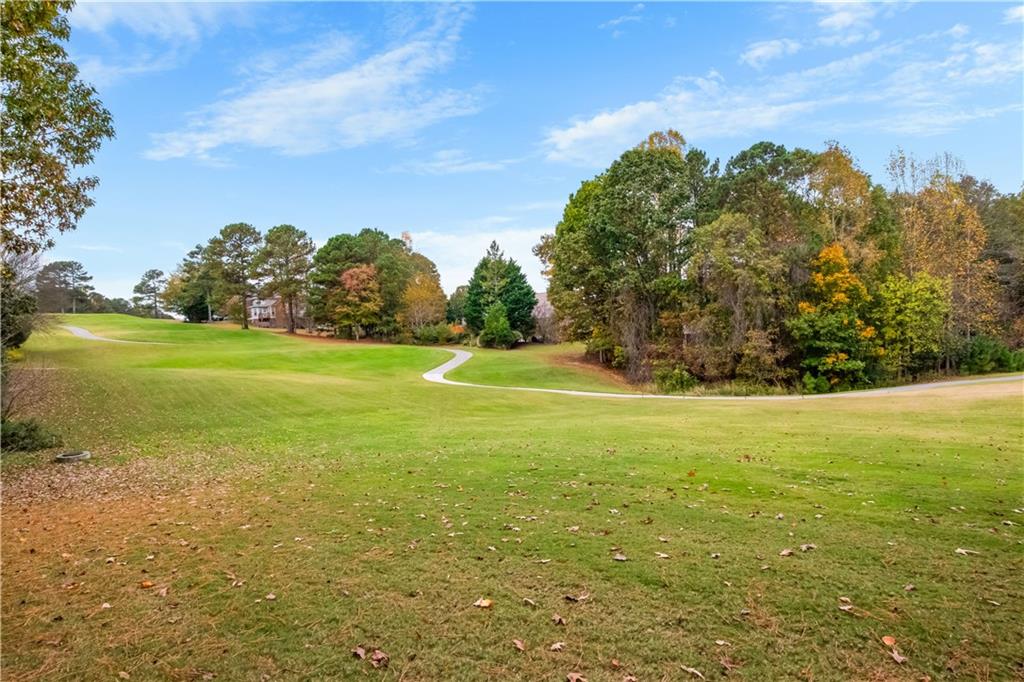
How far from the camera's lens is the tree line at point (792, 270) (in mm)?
28953

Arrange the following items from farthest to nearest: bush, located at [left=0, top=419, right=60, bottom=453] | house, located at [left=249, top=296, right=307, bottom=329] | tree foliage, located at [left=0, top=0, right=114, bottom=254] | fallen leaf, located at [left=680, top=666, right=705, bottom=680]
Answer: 1. house, located at [left=249, top=296, right=307, bottom=329]
2. bush, located at [left=0, top=419, right=60, bottom=453]
3. tree foliage, located at [left=0, top=0, right=114, bottom=254]
4. fallen leaf, located at [left=680, top=666, right=705, bottom=680]

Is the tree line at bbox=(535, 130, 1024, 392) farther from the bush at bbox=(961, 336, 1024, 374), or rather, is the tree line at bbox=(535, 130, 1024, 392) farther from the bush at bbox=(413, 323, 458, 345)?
the bush at bbox=(413, 323, 458, 345)

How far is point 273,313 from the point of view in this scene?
8225cm

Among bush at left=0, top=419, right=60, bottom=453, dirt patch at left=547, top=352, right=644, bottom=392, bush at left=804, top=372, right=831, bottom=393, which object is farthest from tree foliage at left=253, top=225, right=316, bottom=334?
bush at left=804, top=372, right=831, bottom=393

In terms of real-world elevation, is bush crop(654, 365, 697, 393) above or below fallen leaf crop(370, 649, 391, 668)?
below

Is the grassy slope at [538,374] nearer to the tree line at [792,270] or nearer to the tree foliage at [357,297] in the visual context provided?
the tree line at [792,270]

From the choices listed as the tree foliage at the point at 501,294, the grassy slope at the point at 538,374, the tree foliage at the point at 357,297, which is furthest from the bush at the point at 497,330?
the tree foliage at the point at 357,297

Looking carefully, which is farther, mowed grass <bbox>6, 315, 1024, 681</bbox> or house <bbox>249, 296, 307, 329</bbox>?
house <bbox>249, 296, 307, 329</bbox>

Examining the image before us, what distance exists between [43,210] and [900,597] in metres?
11.8

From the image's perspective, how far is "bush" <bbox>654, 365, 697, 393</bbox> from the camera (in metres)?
30.2

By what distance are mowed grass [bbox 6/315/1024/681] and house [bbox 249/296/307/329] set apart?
61.2 metres

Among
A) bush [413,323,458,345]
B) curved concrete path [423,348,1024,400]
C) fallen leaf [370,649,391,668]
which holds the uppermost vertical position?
bush [413,323,458,345]

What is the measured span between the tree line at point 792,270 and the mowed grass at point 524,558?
17.6 meters

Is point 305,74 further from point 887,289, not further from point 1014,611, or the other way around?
point 887,289
